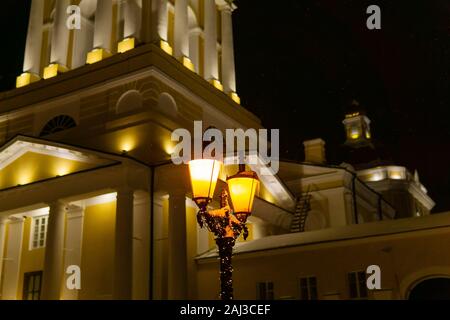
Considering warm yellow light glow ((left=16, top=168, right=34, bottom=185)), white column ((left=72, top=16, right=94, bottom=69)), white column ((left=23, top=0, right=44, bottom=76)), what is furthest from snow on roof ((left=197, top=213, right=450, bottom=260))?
white column ((left=23, top=0, right=44, bottom=76))

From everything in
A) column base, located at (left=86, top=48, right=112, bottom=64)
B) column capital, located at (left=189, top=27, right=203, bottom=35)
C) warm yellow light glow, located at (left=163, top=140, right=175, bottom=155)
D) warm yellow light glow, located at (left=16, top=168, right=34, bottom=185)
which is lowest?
warm yellow light glow, located at (left=16, top=168, right=34, bottom=185)

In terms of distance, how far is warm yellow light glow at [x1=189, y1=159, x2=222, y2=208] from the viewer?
29.6 feet

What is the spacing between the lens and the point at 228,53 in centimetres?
3247

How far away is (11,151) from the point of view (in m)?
22.0

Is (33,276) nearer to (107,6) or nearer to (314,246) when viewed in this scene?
(314,246)

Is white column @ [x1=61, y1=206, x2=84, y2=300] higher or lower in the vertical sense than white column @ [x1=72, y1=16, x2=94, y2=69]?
lower

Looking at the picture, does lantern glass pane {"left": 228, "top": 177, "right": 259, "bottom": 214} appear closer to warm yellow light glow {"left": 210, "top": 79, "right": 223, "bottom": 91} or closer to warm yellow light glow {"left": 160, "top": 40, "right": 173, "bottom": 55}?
warm yellow light glow {"left": 160, "top": 40, "right": 173, "bottom": 55}

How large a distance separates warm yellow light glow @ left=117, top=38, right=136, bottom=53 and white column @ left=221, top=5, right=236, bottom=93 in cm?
694

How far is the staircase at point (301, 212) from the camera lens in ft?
86.2

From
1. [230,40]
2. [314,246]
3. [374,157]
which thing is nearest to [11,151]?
[314,246]

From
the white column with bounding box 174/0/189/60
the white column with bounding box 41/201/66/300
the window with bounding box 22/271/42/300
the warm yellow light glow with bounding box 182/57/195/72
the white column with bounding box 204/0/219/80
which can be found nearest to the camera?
the white column with bounding box 41/201/66/300

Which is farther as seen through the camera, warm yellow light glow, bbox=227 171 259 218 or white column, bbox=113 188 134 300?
white column, bbox=113 188 134 300

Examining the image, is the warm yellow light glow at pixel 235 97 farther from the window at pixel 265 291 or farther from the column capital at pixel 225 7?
the window at pixel 265 291

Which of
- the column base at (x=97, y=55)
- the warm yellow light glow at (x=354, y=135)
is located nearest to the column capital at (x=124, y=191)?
the column base at (x=97, y=55)
